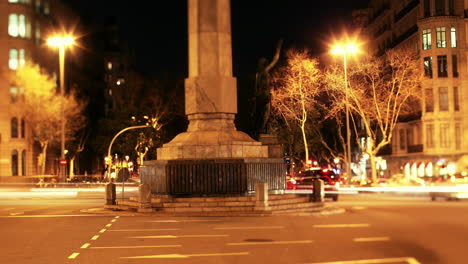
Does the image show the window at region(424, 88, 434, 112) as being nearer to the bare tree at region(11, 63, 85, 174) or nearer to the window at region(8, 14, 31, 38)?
the bare tree at region(11, 63, 85, 174)

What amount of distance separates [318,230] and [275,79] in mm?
37833

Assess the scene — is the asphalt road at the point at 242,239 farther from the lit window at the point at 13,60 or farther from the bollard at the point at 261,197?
the lit window at the point at 13,60

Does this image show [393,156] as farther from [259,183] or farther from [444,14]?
[259,183]

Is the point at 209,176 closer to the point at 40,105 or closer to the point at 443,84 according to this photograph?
the point at 40,105

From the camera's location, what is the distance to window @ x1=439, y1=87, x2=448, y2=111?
2768 inches

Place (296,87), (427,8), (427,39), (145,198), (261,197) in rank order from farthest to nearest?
1. (427,8)
2. (427,39)
3. (296,87)
4. (145,198)
5. (261,197)

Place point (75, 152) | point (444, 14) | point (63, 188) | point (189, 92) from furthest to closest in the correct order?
1. point (75, 152)
2. point (444, 14)
3. point (63, 188)
4. point (189, 92)

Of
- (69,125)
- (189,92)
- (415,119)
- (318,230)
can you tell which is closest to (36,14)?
(69,125)

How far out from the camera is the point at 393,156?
274 ft

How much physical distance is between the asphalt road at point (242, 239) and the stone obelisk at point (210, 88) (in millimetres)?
3558

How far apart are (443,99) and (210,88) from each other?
49.5 meters

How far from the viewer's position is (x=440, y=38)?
70562 millimetres

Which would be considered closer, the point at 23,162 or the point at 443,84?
the point at 443,84

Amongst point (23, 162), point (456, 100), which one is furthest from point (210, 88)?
point (23, 162)
